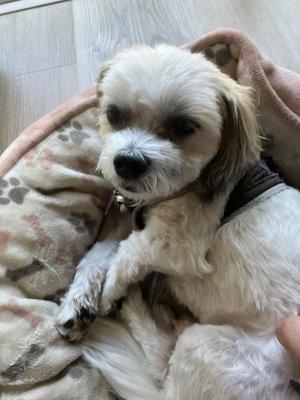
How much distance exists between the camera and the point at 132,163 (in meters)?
1.00

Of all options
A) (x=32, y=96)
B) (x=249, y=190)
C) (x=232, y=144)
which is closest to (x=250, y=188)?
(x=249, y=190)

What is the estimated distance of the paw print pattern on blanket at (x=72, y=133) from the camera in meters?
1.46

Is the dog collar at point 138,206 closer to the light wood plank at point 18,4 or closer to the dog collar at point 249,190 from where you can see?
the dog collar at point 249,190

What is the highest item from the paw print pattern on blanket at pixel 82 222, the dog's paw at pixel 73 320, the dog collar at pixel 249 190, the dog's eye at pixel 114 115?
the dog's eye at pixel 114 115

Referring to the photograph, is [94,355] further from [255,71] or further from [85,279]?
[255,71]

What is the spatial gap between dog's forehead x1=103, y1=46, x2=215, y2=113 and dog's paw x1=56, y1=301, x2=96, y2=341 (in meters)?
0.54

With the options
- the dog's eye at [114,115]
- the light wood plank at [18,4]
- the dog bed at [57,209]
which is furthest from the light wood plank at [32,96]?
the dog's eye at [114,115]

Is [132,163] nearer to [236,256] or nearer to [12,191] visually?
[236,256]

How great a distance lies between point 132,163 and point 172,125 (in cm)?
13

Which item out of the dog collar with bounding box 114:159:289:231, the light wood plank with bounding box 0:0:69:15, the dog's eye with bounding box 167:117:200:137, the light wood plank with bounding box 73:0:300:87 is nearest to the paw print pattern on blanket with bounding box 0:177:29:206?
the dog collar with bounding box 114:159:289:231

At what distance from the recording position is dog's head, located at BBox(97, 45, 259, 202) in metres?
1.01

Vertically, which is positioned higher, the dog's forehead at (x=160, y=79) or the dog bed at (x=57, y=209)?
the dog's forehead at (x=160, y=79)

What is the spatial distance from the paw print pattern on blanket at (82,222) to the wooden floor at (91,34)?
54cm

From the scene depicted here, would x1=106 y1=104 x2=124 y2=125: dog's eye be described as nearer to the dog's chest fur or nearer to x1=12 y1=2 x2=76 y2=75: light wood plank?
the dog's chest fur
